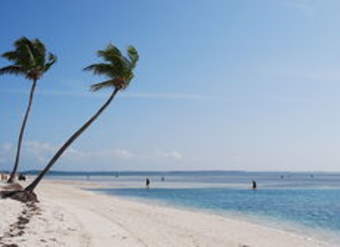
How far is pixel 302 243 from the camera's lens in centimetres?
1355

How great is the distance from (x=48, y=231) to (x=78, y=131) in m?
10.3

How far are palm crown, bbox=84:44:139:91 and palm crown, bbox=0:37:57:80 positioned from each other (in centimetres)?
620

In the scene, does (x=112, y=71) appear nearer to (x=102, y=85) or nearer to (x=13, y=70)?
(x=102, y=85)

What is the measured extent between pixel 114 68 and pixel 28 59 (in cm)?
773

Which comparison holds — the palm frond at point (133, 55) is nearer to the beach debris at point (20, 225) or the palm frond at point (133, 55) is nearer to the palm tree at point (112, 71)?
the palm tree at point (112, 71)

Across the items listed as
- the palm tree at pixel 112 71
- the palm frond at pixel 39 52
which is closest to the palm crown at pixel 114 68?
the palm tree at pixel 112 71

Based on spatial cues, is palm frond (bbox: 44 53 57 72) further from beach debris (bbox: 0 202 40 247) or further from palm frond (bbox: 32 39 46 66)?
beach debris (bbox: 0 202 40 247)

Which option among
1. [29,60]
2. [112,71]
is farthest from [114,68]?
[29,60]

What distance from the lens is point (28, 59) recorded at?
25.4m

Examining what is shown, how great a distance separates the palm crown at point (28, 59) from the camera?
82.8ft

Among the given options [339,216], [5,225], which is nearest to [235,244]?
[5,225]

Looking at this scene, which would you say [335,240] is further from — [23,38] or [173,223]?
[23,38]

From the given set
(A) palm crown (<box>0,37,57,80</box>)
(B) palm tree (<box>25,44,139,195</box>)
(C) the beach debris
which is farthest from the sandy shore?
(A) palm crown (<box>0,37,57,80</box>)

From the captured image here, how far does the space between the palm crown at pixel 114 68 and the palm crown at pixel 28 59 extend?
6.20 metres
